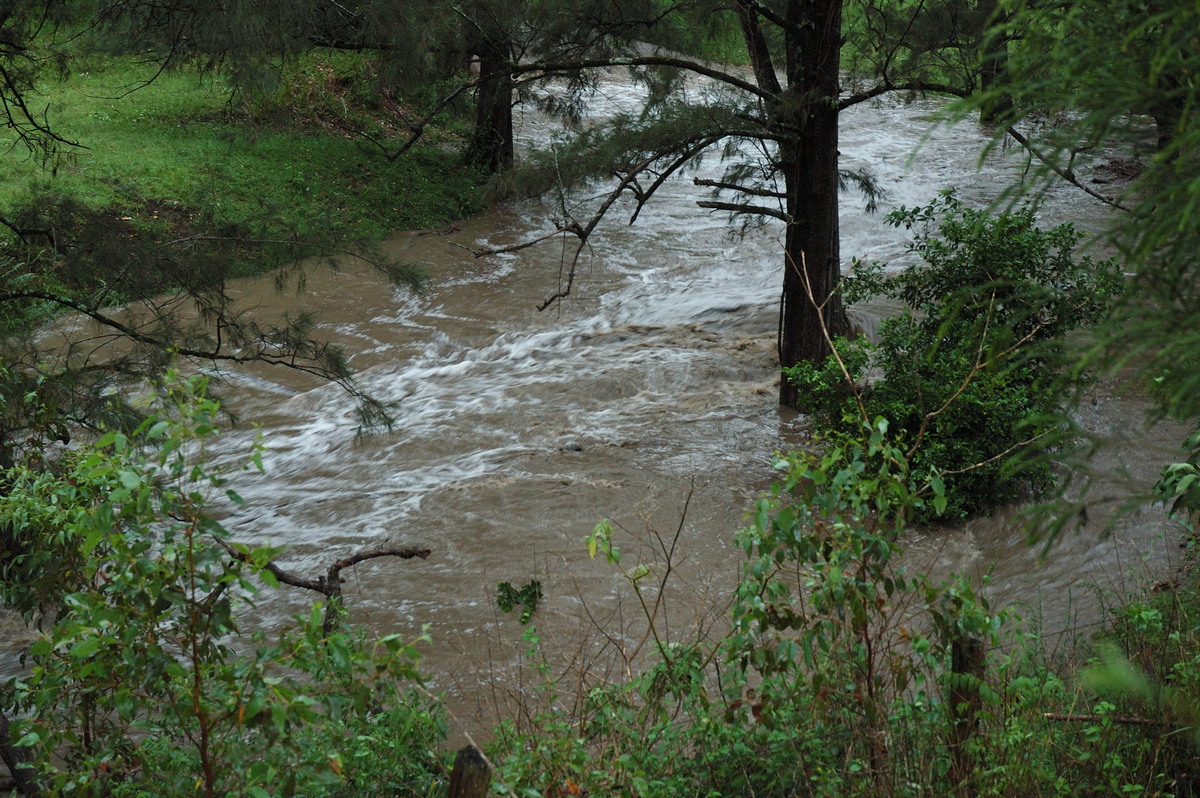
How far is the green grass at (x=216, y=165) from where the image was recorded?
1365 cm

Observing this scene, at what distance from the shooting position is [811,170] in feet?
26.4

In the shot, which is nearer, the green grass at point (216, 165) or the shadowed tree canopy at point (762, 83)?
the shadowed tree canopy at point (762, 83)

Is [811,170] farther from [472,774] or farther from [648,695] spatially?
[472,774]

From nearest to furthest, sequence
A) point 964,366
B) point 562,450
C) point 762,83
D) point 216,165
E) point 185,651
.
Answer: point 185,651, point 964,366, point 762,83, point 562,450, point 216,165

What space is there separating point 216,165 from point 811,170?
1023cm

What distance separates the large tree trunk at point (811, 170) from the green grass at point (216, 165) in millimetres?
6411

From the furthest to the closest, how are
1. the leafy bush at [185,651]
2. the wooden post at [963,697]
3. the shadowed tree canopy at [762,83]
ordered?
the shadowed tree canopy at [762,83], the wooden post at [963,697], the leafy bush at [185,651]

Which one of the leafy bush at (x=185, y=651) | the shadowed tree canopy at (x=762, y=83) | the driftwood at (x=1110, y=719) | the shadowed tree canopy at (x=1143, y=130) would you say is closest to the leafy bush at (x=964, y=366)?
the shadowed tree canopy at (x=762, y=83)

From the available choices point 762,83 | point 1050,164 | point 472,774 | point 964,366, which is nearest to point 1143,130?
point 1050,164

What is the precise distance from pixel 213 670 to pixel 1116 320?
7.88 feet

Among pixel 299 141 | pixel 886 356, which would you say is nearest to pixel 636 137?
pixel 886 356

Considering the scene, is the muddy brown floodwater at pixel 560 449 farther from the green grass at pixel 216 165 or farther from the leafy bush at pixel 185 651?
the green grass at pixel 216 165

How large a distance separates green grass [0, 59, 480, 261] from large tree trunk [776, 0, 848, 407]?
641 cm

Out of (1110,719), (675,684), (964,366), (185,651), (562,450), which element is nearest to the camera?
(185,651)
